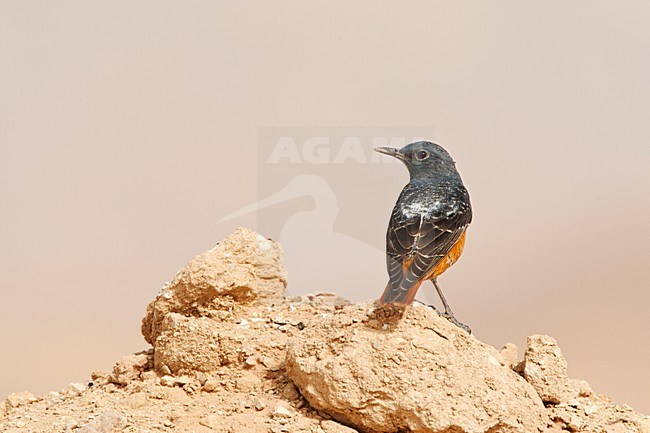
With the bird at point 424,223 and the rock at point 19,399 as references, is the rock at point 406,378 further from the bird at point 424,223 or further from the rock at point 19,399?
the rock at point 19,399

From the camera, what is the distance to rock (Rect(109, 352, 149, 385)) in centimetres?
798

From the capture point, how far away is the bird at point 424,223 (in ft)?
22.8

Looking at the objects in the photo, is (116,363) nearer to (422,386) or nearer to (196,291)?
(196,291)

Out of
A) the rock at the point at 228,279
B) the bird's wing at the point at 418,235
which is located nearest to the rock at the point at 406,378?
the bird's wing at the point at 418,235

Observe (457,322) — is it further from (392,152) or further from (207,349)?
(207,349)

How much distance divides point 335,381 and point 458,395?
1.01 meters

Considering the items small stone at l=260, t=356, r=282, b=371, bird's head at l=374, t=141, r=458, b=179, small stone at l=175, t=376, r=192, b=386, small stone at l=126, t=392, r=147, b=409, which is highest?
bird's head at l=374, t=141, r=458, b=179

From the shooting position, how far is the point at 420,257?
703cm

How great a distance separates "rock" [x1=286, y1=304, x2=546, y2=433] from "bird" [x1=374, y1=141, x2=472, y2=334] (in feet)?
1.13

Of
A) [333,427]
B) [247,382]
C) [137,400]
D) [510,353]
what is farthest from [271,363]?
[510,353]

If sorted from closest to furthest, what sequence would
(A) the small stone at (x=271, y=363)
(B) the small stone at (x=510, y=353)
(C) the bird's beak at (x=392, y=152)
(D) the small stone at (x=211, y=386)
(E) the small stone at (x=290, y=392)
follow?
(E) the small stone at (x=290, y=392)
(D) the small stone at (x=211, y=386)
(A) the small stone at (x=271, y=363)
(B) the small stone at (x=510, y=353)
(C) the bird's beak at (x=392, y=152)

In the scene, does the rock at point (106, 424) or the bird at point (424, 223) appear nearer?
the rock at point (106, 424)

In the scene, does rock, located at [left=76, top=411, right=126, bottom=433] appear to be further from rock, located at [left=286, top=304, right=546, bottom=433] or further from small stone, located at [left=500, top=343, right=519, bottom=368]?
small stone, located at [left=500, top=343, right=519, bottom=368]

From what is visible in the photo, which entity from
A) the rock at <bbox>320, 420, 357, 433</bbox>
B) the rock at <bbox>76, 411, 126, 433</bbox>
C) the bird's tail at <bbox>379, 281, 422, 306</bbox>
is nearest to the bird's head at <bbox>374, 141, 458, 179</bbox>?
the bird's tail at <bbox>379, 281, 422, 306</bbox>
